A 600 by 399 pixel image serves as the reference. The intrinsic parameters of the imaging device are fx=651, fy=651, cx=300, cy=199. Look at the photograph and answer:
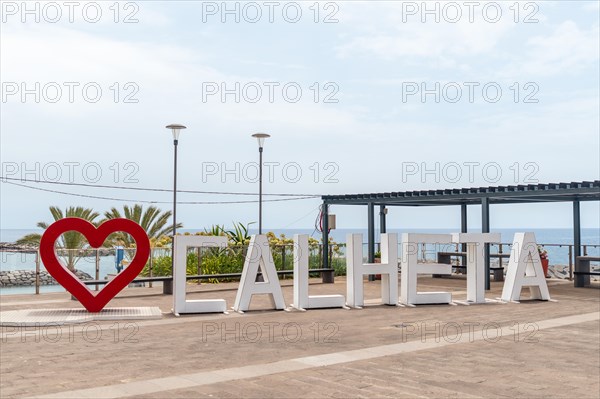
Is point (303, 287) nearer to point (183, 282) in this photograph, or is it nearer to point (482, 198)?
point (183, 282)

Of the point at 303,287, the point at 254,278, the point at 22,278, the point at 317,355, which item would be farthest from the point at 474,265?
A: the point at 22,278

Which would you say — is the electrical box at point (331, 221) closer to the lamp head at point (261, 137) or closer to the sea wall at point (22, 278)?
the lamp head at point (261, 137)

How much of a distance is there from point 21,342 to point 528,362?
7696 mm

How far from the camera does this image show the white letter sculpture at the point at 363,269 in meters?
15.4

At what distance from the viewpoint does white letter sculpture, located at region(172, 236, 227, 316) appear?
546 inches

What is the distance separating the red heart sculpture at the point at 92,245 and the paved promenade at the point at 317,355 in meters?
1.26

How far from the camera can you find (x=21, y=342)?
34.0ft

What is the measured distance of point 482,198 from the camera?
20859mm

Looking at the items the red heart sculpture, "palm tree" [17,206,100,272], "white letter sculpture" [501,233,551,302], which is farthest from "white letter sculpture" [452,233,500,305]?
"palm tree" [17,206,100,272]

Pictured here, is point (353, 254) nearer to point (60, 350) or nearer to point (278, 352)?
point (278, 352)

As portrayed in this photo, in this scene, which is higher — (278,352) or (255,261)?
(255,261)

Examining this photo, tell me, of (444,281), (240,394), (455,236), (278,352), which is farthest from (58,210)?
(240,394)

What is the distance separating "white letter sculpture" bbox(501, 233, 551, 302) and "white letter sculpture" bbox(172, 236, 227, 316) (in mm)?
7603

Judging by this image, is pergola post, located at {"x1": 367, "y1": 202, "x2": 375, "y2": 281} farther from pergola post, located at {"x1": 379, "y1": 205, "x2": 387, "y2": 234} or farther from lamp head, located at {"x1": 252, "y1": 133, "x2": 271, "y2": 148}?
lamp head, located at {"x1": 252, "y1": 133, "x2": 271, "y2": 148}
